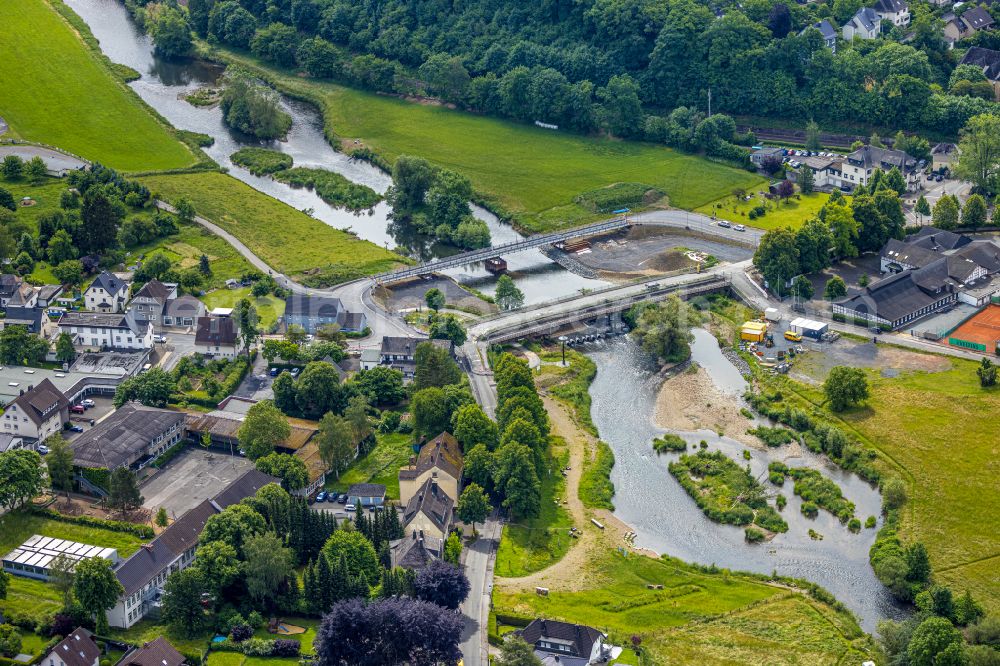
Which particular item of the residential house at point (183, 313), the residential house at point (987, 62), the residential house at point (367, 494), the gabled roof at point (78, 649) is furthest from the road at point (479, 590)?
the residential house at point (987, 62)

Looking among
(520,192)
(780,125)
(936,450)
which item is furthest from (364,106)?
(936,450)

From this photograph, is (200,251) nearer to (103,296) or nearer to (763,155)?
(103,296)

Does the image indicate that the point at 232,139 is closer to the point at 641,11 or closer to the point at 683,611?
the point at 641,11

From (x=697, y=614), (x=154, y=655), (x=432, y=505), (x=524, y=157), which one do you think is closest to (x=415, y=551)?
(x=432, y=505)

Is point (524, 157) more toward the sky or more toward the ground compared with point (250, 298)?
more toward the sky

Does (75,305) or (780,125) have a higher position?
(780,125)

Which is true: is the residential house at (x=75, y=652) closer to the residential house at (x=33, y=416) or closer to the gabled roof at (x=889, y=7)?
the residential house at (x=33, y=416)

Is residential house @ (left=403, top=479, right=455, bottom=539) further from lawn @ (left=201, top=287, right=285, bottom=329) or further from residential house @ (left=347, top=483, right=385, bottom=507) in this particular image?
lawn @ (left=201, top=287, right=285, bottom=329)
